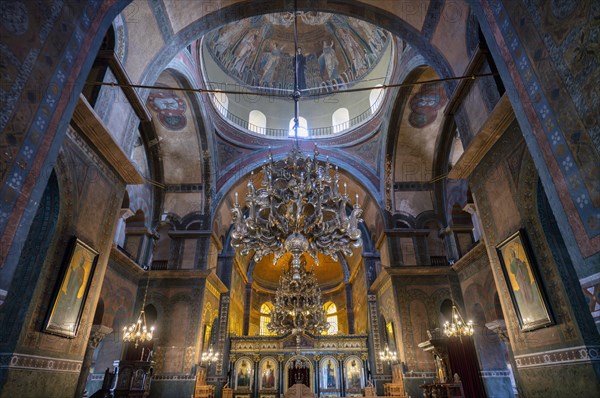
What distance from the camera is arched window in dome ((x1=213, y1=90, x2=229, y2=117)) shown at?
14.4m

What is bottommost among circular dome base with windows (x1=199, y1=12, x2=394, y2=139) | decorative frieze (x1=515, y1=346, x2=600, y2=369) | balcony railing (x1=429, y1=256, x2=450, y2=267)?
decorative frieze (x1=515, y1=346, x2=600, y2=369)

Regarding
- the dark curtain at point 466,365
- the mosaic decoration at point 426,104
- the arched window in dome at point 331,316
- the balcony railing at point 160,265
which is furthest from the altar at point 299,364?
the mosaic decoration at point 426,104

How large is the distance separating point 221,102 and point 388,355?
12.9 m

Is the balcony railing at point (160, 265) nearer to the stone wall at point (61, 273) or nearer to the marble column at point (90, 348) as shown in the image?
the marble column at point (90, 348)

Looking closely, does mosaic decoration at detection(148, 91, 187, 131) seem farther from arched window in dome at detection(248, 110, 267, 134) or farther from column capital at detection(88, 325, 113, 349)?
column capital at detection(88, 325, 113, 349)

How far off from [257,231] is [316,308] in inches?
387

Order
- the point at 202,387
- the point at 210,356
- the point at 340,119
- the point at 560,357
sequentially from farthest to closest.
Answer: the point at 340,119 < the point at 210,356 < the point at 202,387 < the point at 560,357

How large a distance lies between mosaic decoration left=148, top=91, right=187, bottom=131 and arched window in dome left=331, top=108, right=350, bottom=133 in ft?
23.6

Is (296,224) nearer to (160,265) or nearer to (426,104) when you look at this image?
(426,104)

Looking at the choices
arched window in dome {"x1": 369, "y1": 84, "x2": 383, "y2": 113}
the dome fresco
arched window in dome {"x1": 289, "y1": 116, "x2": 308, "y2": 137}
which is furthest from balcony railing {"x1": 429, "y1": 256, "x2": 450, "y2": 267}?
the dome fresco

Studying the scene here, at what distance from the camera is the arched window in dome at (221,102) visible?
14359mm

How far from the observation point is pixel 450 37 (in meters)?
7.24

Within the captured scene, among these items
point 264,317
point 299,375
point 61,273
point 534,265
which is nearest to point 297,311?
point 299,375

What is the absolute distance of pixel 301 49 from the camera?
52.6ft
